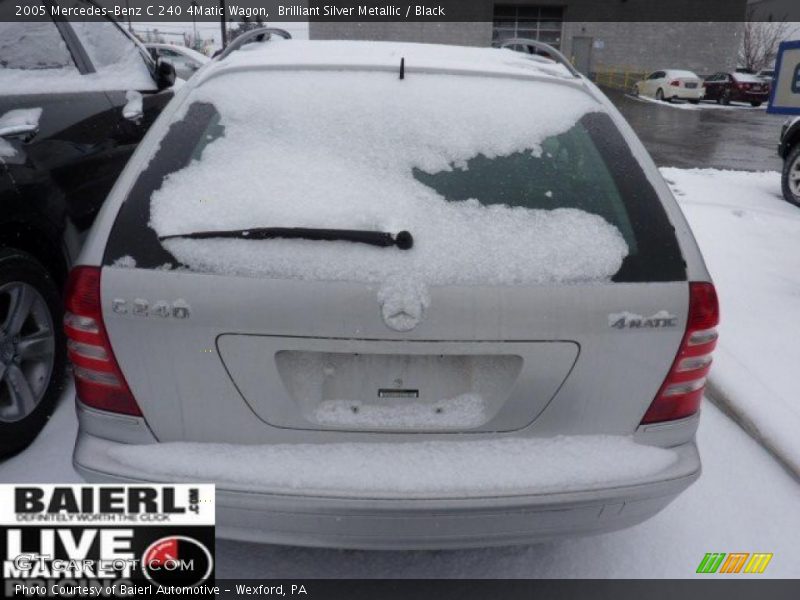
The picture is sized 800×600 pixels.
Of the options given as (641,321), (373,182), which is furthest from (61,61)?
(641,321)

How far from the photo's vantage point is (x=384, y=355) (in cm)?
172

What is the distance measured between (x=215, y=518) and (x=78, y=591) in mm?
598

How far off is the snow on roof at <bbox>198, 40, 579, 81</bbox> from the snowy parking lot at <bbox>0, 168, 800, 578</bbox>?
1677 millimetres

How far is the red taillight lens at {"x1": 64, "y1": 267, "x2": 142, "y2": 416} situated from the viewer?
1.77 meters

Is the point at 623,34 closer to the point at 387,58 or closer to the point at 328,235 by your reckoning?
the point at 387,58

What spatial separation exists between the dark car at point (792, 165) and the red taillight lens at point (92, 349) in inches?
325

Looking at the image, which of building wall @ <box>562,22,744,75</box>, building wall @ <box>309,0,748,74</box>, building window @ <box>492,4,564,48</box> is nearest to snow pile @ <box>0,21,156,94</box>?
building wall @ <box>309,0,748,74</box>

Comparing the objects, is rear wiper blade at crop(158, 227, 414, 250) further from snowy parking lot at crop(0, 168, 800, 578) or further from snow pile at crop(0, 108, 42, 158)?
snow pile at crop(0, 108, 42, 158)

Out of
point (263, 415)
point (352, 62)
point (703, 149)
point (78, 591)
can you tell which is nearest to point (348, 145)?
point (352, 62)

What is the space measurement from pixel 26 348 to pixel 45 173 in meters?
0.78

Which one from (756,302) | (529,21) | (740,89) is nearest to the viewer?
(756,302)

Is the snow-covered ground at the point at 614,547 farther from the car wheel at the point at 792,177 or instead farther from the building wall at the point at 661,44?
the building wall at the point at 661,44

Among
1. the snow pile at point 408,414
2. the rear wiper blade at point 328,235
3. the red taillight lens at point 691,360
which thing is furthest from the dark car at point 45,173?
the red taillight lens at point 691,360

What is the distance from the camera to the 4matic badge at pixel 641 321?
175 cm
